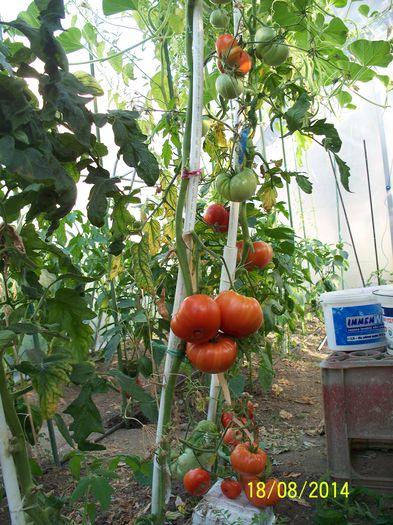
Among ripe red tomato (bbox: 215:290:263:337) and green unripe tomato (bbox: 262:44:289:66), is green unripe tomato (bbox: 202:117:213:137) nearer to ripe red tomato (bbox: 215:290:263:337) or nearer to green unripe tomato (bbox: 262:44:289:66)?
green unripe tomato (bbox: 262:44:289:66)

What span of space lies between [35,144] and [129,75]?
146cm

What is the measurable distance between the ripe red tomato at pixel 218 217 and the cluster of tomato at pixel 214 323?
42 centimetres

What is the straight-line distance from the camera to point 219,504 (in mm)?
1150

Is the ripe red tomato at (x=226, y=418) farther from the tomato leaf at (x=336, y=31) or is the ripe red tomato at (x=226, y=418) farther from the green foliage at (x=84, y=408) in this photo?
the tomato leaf at (x=336, y=31)

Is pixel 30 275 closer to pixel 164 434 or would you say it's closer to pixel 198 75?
pixel 164 434

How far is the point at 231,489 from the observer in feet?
3.79

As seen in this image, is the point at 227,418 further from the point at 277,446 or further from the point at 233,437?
the point at 277,446

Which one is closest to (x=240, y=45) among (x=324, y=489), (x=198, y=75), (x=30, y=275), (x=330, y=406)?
(x=198, y=75)

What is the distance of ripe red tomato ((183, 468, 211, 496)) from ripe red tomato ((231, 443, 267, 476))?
0.35ft

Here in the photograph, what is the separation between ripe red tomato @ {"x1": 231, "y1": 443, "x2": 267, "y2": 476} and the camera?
3.53 feet

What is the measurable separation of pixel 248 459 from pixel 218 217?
0.63 meters

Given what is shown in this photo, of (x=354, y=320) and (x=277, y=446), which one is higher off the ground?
(x=354, y=320)

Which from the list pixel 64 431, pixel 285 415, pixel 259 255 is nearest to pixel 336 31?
pixel 259 255

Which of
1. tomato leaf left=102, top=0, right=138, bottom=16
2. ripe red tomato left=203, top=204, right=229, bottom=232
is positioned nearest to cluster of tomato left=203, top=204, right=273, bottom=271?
ripe red tomato left=203, top=204, right=229, bottom=232
